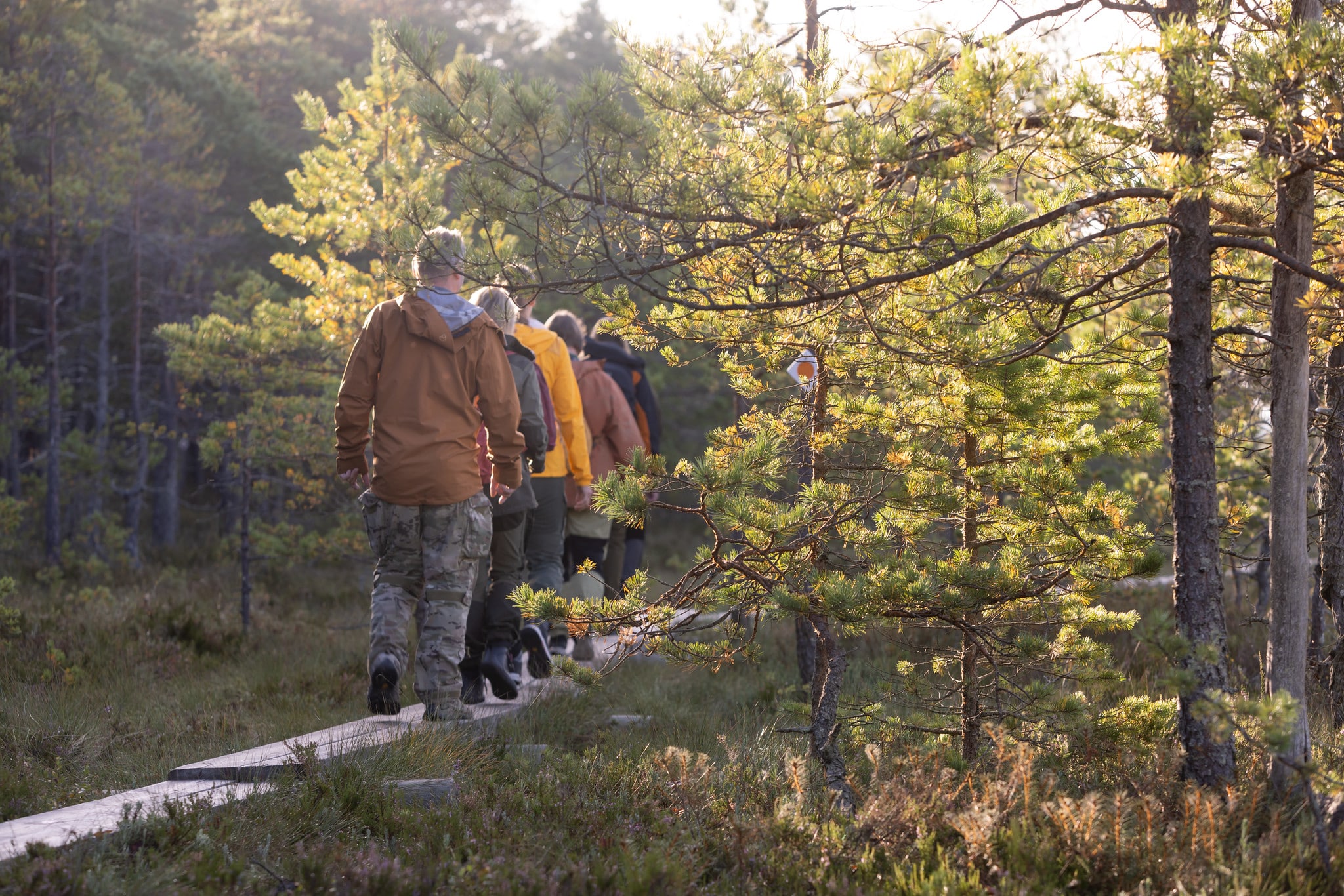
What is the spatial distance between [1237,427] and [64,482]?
55.6 ft

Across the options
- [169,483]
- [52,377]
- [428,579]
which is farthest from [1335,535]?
[169,483]

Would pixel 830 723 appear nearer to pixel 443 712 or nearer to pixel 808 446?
pixel 808 446

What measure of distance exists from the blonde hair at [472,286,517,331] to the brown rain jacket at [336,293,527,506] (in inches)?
21.7

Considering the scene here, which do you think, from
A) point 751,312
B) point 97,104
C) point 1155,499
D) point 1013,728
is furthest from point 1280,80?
point 97,104

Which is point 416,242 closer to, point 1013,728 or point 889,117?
point 889,117

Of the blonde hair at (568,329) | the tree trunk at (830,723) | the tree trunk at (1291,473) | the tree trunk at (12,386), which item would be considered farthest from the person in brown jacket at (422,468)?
the tree trunk at (12,386)

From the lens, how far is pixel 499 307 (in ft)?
18.6

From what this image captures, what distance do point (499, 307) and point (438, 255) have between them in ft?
4.59

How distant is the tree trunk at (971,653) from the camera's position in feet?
14.4

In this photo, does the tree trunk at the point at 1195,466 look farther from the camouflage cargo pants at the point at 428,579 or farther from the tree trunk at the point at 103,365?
the tree trunk at the point at 103,365

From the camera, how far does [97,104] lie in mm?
14133

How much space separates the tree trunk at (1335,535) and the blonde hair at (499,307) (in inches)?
166

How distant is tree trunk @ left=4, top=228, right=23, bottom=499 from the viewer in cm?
1446

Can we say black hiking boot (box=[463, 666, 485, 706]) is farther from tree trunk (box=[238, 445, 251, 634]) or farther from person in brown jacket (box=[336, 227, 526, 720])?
tree trunk (box=[238, 445, 251, 634])
